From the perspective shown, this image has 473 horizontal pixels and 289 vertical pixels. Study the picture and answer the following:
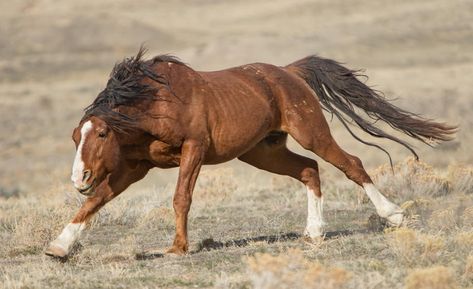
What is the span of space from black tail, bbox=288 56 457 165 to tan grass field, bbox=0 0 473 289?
2.94ft

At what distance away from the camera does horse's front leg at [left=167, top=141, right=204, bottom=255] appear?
28.2 ft

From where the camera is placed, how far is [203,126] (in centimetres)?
883

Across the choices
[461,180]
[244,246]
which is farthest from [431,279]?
[461,180]

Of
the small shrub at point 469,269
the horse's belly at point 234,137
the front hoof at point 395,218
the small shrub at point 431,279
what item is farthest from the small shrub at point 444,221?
the small shrub at point 431,279

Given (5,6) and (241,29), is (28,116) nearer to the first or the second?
(241,29)

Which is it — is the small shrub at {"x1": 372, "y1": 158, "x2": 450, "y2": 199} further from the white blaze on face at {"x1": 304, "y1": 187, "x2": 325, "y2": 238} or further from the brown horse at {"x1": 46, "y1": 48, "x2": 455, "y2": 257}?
the white blaze on face at {"x1": 304, "y1": 187, "x2": 325, "y2": 238}

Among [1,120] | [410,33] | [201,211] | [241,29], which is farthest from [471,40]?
[201,211]

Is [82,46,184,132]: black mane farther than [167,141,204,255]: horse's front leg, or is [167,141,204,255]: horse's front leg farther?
[167,141,204,255]: horse's front leg

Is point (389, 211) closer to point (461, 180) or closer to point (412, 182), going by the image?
point (412, 182)

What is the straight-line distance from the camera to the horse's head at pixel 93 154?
322 inches

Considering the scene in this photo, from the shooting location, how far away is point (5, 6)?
77.9m

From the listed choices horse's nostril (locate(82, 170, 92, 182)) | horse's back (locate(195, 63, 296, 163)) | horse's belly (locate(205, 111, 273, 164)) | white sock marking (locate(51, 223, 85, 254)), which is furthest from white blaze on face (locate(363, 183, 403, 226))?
horse's nostril (locate(82, 170, 92, 182))

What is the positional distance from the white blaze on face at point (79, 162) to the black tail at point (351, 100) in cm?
298

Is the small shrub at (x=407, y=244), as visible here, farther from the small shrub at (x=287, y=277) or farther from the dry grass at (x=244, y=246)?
the small shrub at (x=287, y=277)
